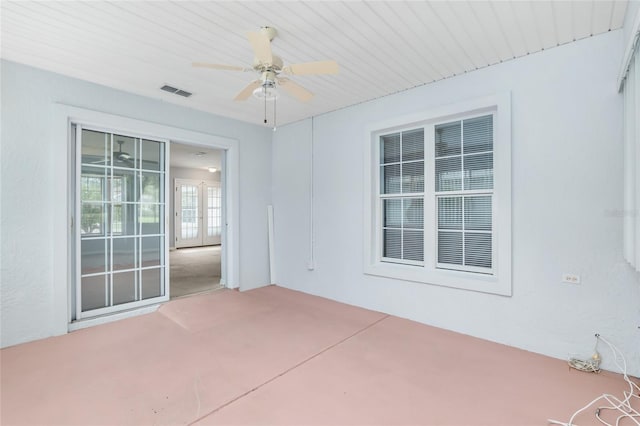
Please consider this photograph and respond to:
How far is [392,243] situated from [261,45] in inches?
113

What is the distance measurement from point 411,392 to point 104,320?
3500 mm

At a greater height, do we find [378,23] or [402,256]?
[378,23]

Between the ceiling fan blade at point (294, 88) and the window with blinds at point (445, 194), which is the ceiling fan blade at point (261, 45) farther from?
the window with blinds at point (445, 194)

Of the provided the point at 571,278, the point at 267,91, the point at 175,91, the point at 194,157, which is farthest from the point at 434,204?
the point at 194,157

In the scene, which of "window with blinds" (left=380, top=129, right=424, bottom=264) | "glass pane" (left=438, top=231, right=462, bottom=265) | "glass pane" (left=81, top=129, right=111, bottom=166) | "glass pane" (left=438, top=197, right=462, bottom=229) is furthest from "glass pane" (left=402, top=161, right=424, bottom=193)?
"glass pane" (left=81, top=129, right=111, bottom=166)

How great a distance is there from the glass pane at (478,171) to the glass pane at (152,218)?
398cm

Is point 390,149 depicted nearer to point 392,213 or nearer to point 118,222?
point 392,213

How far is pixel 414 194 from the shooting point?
376cm

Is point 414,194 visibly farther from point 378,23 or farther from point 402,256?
point 378,23

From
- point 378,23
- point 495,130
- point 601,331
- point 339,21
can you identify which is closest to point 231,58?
point 339,21

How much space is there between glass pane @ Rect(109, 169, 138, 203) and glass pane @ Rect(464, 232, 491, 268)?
4.18 metres

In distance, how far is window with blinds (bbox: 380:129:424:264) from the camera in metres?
3.75

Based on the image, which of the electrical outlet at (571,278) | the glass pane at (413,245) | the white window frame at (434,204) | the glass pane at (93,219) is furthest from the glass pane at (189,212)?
the electrical outlet at (571,278)

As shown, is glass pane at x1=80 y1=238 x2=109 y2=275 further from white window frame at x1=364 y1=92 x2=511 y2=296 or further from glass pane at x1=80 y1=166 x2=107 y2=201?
white window frame at x1=364 y1=92 x2=511 y2=296
